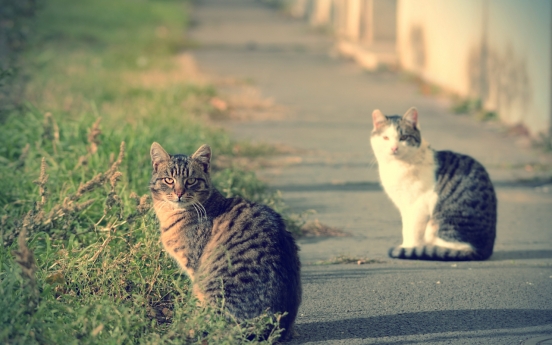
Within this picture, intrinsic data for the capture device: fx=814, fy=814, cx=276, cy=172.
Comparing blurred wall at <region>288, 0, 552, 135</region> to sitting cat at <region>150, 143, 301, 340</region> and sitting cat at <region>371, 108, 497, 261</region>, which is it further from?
sitting cat at <region>150, 143, 301, 340</region>

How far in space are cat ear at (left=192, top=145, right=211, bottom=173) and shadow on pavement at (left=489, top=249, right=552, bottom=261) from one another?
228 cm

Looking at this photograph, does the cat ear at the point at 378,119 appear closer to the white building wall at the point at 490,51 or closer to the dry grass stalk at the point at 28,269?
the dry grass stalk at the point at 28,269

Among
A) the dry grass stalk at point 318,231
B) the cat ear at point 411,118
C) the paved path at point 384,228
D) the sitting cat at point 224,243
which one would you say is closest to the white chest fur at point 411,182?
the cat ear at point 411,118

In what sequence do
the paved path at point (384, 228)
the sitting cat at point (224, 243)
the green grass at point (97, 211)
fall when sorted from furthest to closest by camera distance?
1. the paved path at point (384, 228)
2. the sitting cat at point (224, 243)
3. the green grass at point (97, 211)

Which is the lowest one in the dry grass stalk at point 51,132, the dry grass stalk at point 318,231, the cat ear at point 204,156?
the dry grass stalk at point 318,231

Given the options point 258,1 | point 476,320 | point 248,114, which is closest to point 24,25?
point 248,114

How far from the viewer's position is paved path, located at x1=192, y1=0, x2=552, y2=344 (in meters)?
4.52

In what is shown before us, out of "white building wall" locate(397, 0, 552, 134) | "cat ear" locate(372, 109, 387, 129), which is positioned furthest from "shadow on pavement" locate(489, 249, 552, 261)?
"white building wall" locate(397, 0, 552, 134)

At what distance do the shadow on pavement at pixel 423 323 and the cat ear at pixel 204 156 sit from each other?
109 centimetres

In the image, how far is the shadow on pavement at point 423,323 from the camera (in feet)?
14.3

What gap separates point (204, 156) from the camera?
Answer: 15.7 feet

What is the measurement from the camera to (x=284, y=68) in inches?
671

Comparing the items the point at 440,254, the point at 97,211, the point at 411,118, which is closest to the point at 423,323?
the point at 440,254

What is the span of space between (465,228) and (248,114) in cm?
656
